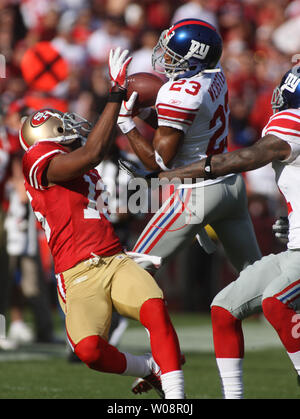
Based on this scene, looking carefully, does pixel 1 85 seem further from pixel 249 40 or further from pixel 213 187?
pixel 213 187

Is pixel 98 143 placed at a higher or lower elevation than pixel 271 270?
higher

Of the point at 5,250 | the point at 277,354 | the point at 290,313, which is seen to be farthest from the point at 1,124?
the point at 290,313

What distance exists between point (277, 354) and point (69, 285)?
13.0 ft

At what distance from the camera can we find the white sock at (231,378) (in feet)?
13.9

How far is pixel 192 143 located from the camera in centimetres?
484

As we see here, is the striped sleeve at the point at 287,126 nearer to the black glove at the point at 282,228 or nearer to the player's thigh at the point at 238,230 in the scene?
the black glove at the point at 282,228

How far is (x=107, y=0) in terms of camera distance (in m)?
13.8

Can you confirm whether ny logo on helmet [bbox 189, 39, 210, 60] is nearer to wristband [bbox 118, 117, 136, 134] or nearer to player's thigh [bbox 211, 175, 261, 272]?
wristband [bbox 118, 117, 136, 134]

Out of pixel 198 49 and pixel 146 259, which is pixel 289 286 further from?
pixel 198 49

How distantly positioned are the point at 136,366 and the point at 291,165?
4.49 ft

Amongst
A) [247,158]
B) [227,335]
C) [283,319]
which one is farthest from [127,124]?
[283,319]

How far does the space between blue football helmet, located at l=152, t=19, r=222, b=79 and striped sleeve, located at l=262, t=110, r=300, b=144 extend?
0.87 m

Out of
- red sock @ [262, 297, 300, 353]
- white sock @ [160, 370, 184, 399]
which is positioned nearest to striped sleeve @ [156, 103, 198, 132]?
red sock @ [262, 297, 300, 353]

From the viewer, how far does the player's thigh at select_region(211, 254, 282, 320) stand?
4.32 meters
